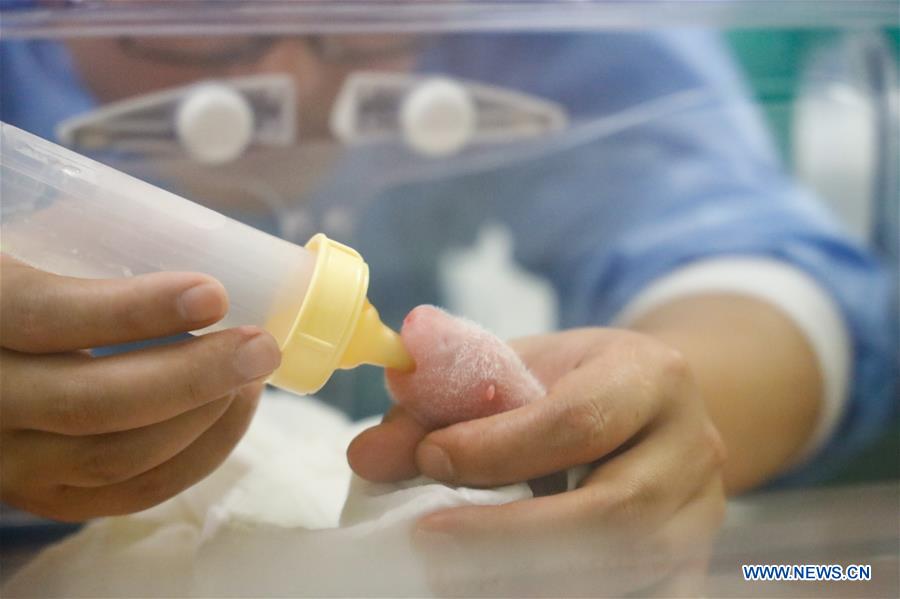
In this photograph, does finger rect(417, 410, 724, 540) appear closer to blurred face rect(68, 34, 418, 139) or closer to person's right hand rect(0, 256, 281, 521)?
person's right hand rect(0, 256, 281, 521)

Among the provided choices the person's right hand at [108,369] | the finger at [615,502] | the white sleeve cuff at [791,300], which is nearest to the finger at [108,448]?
the person's right hand at [108,369]

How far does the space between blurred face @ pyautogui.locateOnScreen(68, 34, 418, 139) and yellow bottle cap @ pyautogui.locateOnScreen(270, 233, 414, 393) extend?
1.10ft

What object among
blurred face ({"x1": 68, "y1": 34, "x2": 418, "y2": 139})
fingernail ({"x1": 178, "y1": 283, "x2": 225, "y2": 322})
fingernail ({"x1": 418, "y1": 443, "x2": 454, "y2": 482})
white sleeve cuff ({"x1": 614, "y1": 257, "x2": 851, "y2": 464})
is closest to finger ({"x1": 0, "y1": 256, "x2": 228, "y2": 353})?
fingernail ({"x1": 178, "y1": 283, "x2": 225, "y2": 322})

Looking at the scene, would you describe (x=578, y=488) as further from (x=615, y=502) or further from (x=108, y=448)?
(x=108, y=448)

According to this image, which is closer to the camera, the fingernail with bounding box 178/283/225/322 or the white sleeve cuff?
the fingernail with bounding box 178/283/225/322

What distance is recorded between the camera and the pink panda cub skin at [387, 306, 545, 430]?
Answer: 36 cm

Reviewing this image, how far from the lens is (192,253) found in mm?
329

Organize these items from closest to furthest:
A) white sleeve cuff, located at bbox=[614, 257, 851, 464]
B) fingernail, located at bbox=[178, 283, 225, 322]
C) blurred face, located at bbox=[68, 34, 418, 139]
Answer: fingernail, located at bbox=[178, 283, 225, 322] → blurred face, located at bbox=[68, 34, 418, 139] → white sleeve cuff, located at bbox=[614, 257, 851, 464]

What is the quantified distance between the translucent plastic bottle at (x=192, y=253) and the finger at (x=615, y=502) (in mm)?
85

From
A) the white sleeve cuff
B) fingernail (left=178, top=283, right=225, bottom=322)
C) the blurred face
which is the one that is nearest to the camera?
fingernail (left=178, top=283, right=225, bottom=322)

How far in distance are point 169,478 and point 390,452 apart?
11 cm

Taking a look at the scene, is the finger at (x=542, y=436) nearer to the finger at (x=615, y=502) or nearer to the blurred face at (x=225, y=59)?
the finger at (x=615, y=502)

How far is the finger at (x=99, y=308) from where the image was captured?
306mm

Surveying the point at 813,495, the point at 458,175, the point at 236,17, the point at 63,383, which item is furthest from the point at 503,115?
the point at 63,383
